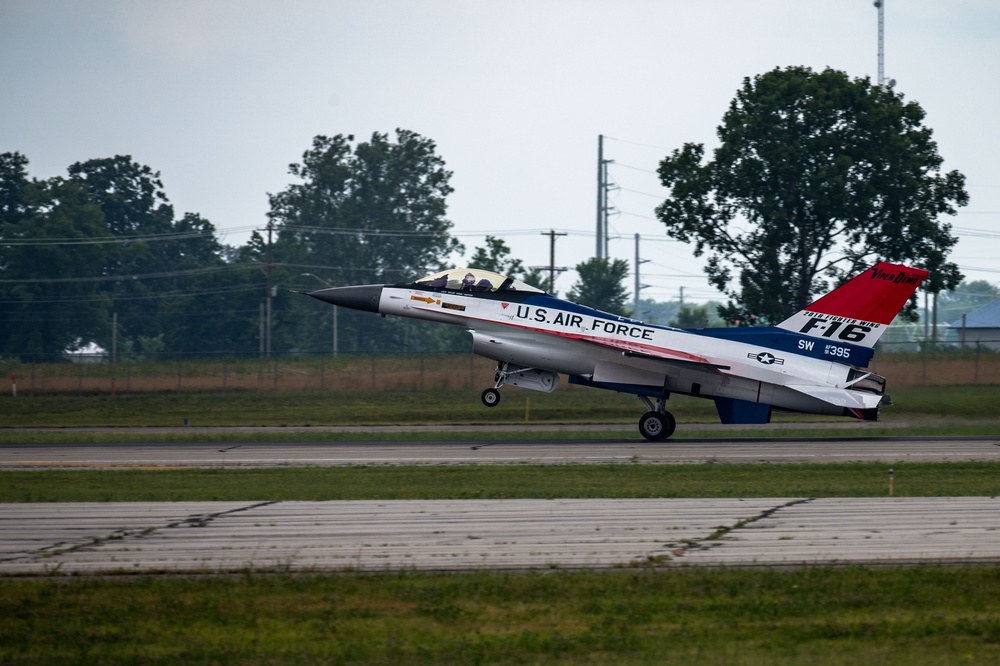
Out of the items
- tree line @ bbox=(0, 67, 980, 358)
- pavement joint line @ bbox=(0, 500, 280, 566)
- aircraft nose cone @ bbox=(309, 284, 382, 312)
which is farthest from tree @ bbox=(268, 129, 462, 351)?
pavement joint line @ bbox=(0, 500, 280, 566)

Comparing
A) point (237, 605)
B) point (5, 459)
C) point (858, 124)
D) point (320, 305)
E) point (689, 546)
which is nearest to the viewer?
point (237, 605)

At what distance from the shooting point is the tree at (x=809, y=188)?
175 ft

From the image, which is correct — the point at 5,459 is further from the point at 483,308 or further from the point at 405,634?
the point at 405,634

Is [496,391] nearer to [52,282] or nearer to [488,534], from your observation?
[488,534]

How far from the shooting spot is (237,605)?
9.52 metres

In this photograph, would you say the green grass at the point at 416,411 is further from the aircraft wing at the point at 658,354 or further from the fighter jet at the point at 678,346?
the aircraft wing at the point at 658,354

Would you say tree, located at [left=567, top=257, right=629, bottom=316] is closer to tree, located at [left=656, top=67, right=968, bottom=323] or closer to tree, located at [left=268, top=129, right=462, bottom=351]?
tree, located at [left=268, top=129, right=462, bottom=351]

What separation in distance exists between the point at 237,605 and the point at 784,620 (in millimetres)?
4698

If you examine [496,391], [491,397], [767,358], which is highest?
[767,358]

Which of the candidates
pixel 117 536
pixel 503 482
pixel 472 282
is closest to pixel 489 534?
pixel 117 536

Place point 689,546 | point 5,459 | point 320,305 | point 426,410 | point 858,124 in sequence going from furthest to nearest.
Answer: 1. point 320,305
2. point 858,124
3. point 426,410
4. point 5,459
5. point 689,546

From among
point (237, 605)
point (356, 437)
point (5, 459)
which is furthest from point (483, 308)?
point (237, 605)

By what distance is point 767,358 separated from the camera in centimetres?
2912

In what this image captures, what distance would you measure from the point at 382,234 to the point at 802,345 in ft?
237
